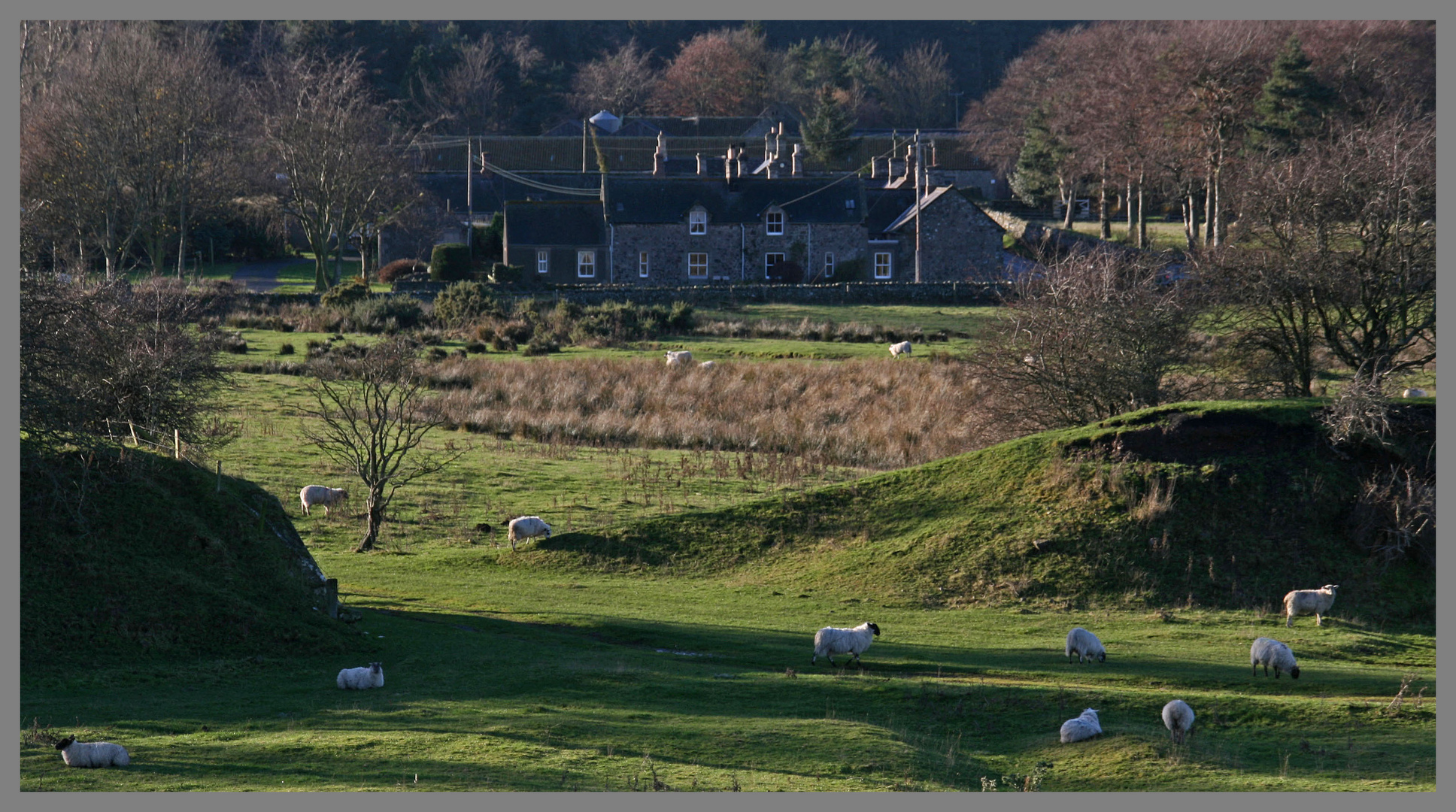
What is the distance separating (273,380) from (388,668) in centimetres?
3574

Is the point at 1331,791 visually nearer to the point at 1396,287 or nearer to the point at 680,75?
the point at 1396,287

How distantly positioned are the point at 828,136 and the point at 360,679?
364ft

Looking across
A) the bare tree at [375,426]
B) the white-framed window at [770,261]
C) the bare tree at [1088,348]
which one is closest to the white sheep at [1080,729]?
the bare tree at [375,426]

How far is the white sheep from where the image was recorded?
16.0 meters

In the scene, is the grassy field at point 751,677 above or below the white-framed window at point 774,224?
below

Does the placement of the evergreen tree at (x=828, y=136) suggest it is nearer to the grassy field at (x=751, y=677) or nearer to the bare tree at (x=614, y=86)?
the bare tree at (x=614, y=86)

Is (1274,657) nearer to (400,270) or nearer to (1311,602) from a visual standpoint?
(1311,602)

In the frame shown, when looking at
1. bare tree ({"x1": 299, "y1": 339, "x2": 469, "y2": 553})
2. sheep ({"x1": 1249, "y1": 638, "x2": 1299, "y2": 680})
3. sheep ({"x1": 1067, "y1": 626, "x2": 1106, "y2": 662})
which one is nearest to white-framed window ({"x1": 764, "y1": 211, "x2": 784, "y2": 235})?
bare tree ({"x1": 299, "y1": 339, "x2": 469, "y2": 553})

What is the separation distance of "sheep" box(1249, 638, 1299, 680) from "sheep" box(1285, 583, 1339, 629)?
159 inches

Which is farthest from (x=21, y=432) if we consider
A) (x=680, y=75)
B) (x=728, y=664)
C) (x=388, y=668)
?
(x=680, y=75)

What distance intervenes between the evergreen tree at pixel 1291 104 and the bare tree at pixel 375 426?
2282 inches

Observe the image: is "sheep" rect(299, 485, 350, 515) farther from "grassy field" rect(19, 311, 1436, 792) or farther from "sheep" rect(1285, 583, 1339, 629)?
"sheep" rect(1285, 583, 1339, 629)

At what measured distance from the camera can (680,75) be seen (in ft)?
522

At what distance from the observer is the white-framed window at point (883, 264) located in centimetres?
9300
